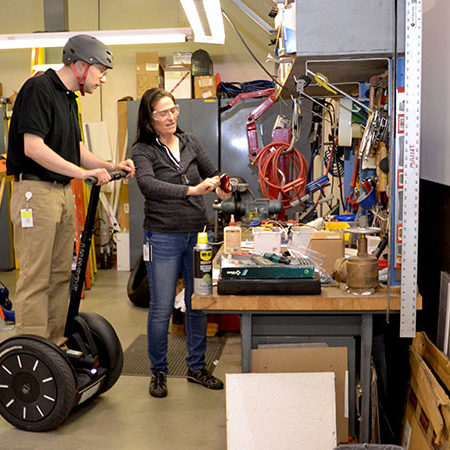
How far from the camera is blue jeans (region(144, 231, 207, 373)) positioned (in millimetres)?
2977

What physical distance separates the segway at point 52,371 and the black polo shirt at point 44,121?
0.29 m

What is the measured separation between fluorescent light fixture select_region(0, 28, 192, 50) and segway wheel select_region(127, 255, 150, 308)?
1.83 m

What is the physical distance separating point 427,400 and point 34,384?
1.71 meters

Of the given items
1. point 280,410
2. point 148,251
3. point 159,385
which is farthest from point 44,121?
point 280,410

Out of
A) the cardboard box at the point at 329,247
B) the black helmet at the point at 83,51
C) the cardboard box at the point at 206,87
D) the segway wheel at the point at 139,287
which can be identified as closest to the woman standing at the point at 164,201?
the black helmet at the point at 83,51

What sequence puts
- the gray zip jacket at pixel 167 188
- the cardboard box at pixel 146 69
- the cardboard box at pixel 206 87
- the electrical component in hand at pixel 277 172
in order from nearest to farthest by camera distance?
the gray zip jacket at pixel 167 188
the electrical component in hand at pixel 277 172
the cardboard box at pixel 206 87
the cardboard box at pixel 146 69

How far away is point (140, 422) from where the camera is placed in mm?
2879

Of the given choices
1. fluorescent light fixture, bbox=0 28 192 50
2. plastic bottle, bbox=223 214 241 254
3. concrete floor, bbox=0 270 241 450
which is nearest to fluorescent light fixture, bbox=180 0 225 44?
fluorescent light fixture, bbox=0 28 192 50

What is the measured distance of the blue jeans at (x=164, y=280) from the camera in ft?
9.77

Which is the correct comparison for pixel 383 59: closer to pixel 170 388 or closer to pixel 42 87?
pixel 42 87

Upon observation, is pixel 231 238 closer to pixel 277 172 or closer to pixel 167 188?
pixel 167 188

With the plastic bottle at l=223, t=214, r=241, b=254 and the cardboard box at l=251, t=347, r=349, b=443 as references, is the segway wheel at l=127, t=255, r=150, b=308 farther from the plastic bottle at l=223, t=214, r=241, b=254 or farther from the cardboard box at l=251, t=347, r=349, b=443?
the cardboard box at l=251, t=347, r=349, b=443

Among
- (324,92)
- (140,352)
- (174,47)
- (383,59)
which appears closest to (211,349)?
(140,352)

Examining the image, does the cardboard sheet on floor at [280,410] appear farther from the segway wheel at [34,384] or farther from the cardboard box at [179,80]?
the cardboard box at [179,80]
